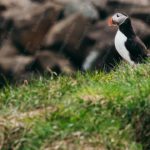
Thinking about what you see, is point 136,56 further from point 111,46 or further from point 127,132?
point 111,46

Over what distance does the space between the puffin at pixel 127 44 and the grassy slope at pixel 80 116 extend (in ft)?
8.13

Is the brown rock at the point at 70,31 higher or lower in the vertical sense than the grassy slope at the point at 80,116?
lower

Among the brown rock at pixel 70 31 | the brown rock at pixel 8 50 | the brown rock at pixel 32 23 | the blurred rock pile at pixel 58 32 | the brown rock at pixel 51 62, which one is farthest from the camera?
the brown rock at pixel 32 23

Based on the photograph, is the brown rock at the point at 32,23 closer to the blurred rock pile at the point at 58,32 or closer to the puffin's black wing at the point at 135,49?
the blurred rock pile at the point at 58,32

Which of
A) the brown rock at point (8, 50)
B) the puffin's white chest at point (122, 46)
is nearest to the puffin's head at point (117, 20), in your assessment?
the puffin's white chest at point (122, 46)

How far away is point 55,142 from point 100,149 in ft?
1.33

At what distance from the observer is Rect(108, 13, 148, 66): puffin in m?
12.5

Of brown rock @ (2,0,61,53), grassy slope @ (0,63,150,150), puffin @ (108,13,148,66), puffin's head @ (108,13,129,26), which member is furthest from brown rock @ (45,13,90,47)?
grassy slope @ (0,63,150,150)

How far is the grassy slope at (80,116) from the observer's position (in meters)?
8.90

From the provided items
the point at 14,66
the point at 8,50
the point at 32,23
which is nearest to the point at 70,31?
the point at 14,66

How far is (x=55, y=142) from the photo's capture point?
8.91m

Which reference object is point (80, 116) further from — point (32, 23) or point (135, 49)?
point (32, 23)

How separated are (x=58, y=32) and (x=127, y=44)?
17395 millimetres

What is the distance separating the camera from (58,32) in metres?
30.0
